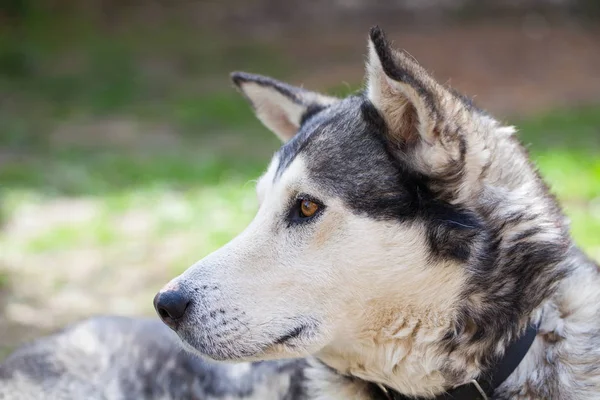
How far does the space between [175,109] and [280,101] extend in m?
9.27

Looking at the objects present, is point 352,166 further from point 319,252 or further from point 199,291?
point 199,291

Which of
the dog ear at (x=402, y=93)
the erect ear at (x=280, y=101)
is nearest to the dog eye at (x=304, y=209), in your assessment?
the dog ear at (x=402, y=93)

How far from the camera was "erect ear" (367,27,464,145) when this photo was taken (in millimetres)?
2344

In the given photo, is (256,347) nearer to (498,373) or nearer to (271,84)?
(498,373)

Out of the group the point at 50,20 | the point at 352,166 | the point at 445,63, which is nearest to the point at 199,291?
the point at 352,166

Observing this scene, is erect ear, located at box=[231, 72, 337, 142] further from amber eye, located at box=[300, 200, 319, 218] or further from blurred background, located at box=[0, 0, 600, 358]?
blurred background, located at box=[0, 0, 600, 358]

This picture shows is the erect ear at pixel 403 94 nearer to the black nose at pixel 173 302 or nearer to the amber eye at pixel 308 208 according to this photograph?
the amber eye at pixel 308 208

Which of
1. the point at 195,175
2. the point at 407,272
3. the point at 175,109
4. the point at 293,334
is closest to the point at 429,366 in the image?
the point at 407,272

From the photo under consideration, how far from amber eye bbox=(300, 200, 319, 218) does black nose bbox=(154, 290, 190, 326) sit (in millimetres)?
485

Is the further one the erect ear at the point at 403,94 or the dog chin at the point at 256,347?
the dog chin at the point at 256,347

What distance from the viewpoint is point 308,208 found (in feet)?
8.73

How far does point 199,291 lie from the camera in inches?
101

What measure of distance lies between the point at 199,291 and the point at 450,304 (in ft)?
2.69

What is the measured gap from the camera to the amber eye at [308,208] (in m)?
2.65
